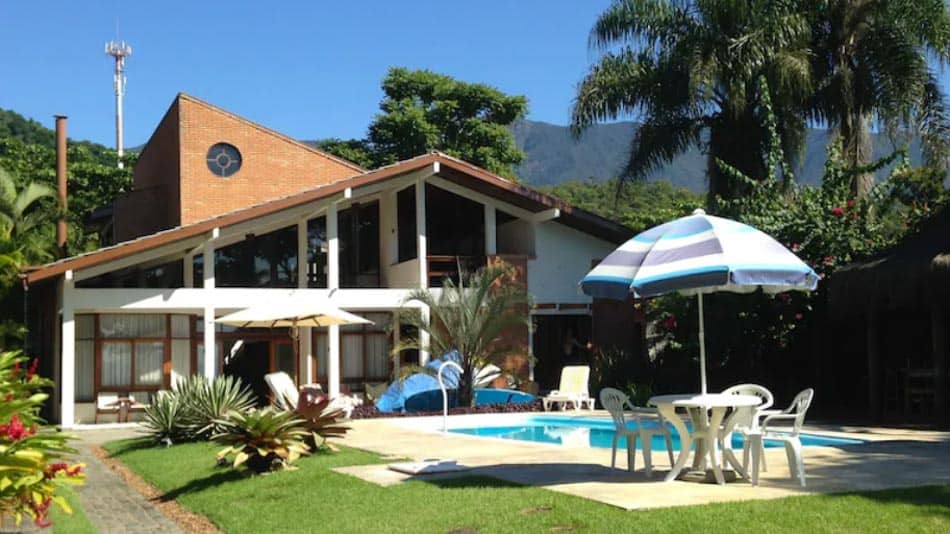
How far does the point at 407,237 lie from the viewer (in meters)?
27.7

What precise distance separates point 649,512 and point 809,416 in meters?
12.5

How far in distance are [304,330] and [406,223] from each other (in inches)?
161

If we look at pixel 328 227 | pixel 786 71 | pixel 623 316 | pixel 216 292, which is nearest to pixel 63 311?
pixel 216 292

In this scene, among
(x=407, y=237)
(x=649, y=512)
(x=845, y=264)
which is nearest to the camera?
(x=649, y=512)

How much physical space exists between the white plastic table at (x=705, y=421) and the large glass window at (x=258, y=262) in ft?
55.8

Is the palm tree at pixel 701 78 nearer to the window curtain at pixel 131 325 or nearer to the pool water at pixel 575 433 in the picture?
the pool water at pixel 575 433

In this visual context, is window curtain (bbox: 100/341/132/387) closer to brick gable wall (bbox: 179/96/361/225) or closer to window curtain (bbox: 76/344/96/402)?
window curtain (bbox: 76/344/96/402)

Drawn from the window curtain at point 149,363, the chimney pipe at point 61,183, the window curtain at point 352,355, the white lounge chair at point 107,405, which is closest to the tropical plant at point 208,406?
the white lounge chair at point 107,405

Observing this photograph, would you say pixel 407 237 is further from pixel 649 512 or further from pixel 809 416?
pixel 649 512

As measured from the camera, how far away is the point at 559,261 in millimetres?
26875

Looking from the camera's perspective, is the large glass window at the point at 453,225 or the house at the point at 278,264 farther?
the large glass window at the point at 453,225

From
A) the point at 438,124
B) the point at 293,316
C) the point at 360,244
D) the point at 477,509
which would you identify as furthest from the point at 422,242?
the point at 438,124

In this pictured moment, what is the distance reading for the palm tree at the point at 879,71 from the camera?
78.8ft

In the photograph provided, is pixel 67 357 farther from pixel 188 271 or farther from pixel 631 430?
pixel 631 430
